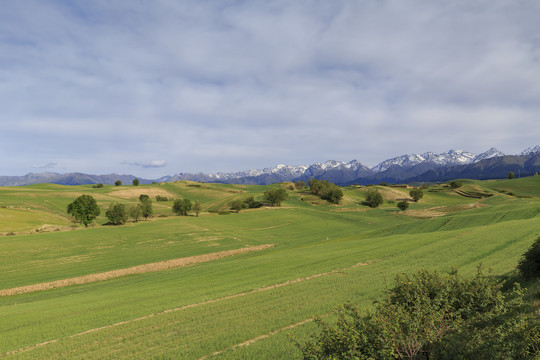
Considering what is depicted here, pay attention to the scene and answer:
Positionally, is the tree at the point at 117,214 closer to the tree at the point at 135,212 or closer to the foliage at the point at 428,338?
the tree at the point at 135,212

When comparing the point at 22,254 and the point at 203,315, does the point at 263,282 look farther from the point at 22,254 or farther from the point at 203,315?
the point at 22,254

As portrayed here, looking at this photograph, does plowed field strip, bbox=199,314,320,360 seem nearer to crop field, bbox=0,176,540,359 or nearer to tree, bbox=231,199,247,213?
crop field, bbox=0,176,540,359

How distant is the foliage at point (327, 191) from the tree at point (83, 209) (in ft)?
295

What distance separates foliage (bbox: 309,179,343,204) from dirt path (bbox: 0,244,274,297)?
73951 mm

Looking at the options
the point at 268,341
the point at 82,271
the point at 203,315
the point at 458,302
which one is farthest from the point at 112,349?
the point at 82,271

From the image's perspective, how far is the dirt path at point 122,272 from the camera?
35656 millimetres

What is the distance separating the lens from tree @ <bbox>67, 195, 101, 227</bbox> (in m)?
81.1

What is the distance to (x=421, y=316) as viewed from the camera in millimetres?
7648

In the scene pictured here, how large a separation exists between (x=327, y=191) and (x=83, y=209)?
93005mm

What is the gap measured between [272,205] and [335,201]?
28.6 m

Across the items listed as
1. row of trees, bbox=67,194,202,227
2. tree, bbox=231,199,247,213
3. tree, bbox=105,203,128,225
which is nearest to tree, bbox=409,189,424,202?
tree, bbox=231,199,247,213

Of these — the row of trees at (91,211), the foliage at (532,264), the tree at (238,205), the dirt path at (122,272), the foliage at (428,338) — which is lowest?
the dirt path at (122,272)

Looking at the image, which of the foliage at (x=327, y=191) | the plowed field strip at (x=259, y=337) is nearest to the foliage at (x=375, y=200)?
the foliage at (x=327, y=191)

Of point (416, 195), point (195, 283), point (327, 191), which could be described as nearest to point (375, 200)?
point (327, 191)
